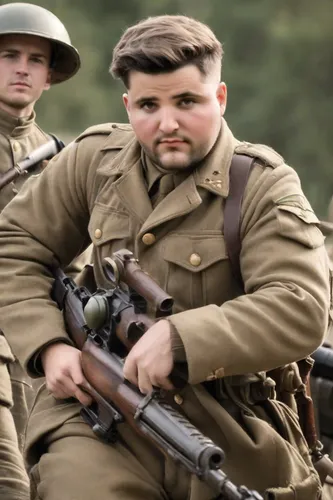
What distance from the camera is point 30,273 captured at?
597 centimetres

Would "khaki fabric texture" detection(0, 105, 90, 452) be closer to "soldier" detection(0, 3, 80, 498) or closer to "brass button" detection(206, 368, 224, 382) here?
"soldier" detection(0, 3, 80, 498)

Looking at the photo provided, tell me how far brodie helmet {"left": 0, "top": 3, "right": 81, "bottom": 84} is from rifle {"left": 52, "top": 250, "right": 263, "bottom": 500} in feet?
9.66

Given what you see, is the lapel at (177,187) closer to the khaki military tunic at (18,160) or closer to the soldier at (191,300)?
the soldier at (191,300)

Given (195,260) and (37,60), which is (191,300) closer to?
(195,260)

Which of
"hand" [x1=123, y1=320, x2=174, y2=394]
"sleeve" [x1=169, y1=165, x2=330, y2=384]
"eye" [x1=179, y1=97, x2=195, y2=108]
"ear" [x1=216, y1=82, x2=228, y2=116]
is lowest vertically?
"hand" [x1=123, y1=320, x2=174, y2=394]

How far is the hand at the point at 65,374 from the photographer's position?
18.4 ft

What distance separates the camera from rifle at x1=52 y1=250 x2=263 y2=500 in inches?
196

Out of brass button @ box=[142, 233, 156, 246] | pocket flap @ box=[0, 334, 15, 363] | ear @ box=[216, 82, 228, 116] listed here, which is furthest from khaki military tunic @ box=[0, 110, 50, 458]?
ear @ box=[216, 82, 228, 116]

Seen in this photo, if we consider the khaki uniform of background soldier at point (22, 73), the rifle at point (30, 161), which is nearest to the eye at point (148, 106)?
the rifle at point (30, 161)

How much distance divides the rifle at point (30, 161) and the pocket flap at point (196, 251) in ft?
8.76

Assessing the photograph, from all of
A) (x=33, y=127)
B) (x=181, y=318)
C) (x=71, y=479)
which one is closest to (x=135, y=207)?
(x=181, y=318)

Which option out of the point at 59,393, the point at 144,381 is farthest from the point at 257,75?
the point at 144,381

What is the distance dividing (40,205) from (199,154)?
0.84 metres

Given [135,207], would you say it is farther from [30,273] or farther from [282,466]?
[282,466]
